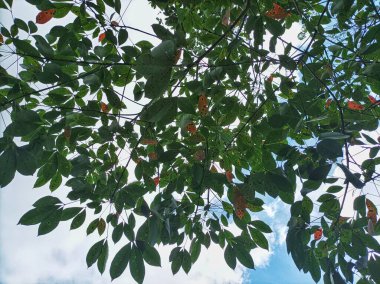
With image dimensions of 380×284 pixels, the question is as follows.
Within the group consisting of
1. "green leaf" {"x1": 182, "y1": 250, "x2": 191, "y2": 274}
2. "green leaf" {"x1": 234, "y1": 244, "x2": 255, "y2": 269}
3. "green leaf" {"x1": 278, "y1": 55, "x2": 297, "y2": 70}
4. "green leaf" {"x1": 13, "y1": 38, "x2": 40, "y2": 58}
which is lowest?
"green leaf" {"x1": 182, "y1": 250, "x2": 191, "y2": 274}

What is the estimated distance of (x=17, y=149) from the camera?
0.94m

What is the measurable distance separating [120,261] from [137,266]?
55 mm

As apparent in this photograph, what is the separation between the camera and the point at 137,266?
3.24 ft

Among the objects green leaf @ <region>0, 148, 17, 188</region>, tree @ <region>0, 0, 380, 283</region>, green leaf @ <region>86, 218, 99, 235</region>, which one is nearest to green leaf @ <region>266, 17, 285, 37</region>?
tree @ <region>0, 0, 380, 283</region>

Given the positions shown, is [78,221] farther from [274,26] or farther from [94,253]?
[274,26]

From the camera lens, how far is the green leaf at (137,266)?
0.98m

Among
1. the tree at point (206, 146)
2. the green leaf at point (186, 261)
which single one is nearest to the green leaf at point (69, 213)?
the tree at point (206, 146)

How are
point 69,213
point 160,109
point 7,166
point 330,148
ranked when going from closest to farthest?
1. point 160,109
2. point 330,148
3. point 7,166
4. point 69,213

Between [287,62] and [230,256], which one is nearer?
[287,62]

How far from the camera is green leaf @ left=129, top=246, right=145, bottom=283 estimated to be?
38.5 inches

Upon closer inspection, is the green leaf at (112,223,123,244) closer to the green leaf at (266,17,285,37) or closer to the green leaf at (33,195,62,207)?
the green leaf at (33,195,62,207)

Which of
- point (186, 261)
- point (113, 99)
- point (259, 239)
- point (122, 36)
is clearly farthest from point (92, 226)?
point (122, 36)

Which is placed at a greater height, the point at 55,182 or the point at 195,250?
the point at 55,182

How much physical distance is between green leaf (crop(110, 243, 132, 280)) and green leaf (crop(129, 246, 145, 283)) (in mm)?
14
